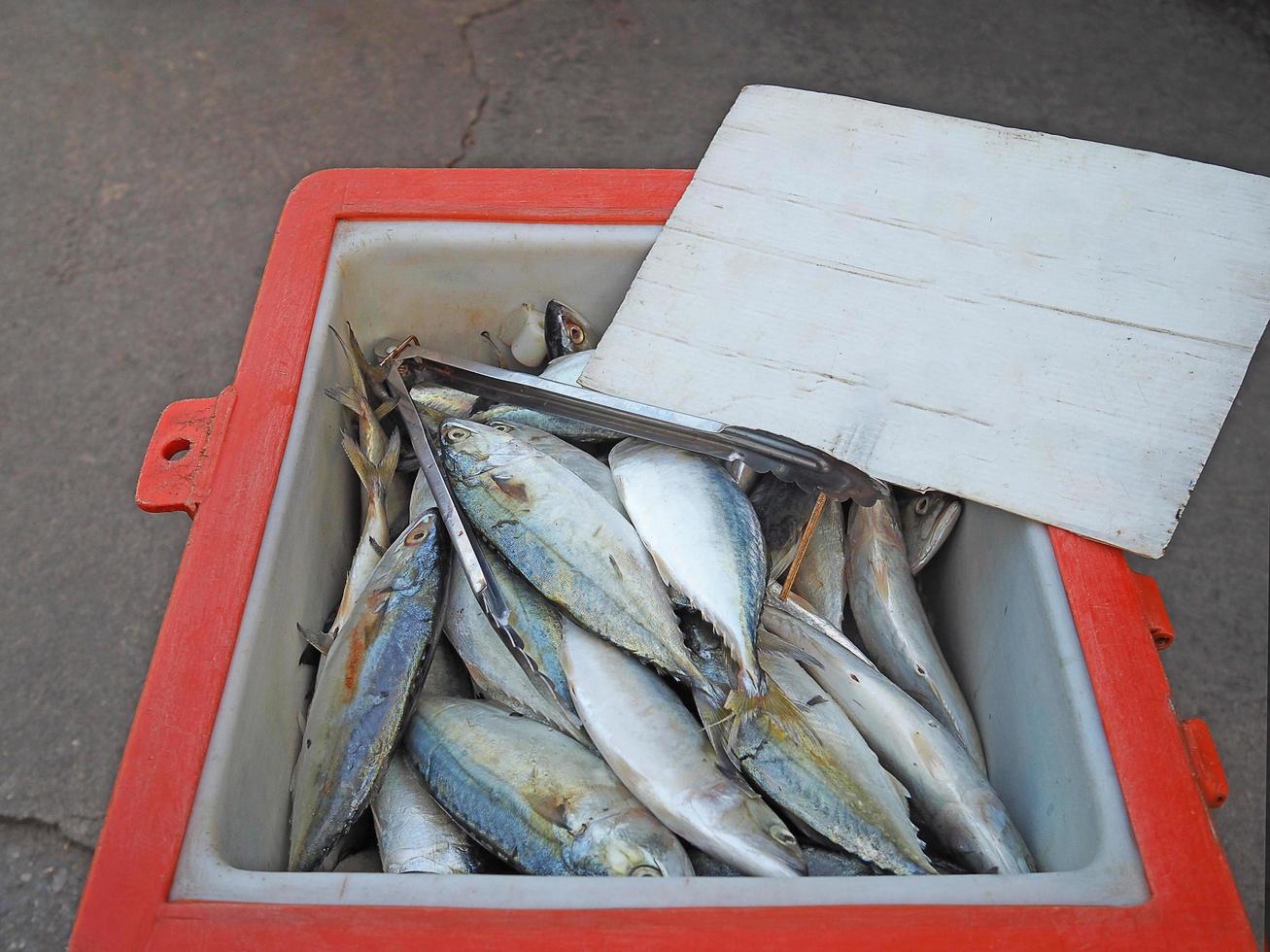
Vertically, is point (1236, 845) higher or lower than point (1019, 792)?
lower

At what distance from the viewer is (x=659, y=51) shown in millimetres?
3789

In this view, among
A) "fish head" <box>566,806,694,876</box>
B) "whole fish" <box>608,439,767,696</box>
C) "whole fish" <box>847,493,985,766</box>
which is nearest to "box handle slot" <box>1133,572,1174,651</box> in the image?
"whole fish" <box>847,493,985,766</box>

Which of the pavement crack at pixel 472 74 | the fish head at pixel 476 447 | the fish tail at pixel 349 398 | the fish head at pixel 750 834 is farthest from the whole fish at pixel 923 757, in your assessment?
the pavement crack at pixel 472 74

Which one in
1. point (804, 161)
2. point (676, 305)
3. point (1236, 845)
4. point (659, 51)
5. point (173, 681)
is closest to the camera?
point (173, 681)

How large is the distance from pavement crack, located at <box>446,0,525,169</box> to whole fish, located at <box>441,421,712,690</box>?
2030mm

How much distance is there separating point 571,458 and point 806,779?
0.61 metres

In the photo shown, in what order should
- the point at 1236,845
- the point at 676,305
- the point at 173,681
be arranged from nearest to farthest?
the point at 173,681, the point at 676,305, the point at 1236,845

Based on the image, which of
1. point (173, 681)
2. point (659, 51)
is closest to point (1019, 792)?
point (173, 681)

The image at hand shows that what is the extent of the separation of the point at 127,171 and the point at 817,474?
10.2 feet

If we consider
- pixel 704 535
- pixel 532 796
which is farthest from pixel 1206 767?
pixel 532 796

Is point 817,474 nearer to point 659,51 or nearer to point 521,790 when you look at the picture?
point 521,790

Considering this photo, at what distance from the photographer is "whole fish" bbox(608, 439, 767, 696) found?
126cm

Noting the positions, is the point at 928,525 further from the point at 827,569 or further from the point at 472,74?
the point at 472,74

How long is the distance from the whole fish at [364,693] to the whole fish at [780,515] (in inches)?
19.1
